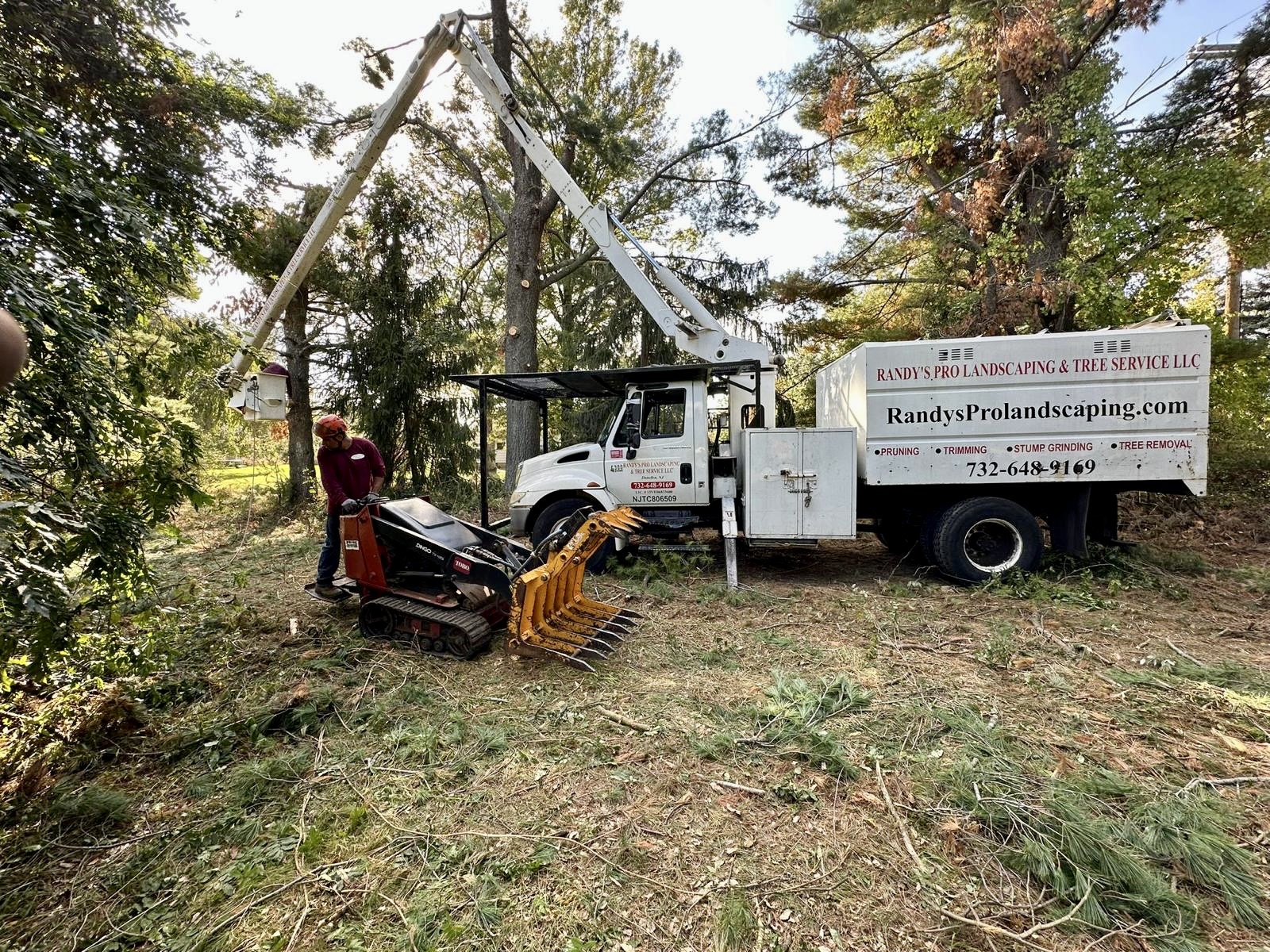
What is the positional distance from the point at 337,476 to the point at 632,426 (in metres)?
3.12

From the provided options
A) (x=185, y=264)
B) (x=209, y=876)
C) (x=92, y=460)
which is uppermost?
(x=185, y=264)

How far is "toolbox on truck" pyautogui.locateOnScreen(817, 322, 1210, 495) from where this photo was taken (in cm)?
530

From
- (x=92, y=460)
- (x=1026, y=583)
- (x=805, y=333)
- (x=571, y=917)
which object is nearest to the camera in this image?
(x=571, y=917)

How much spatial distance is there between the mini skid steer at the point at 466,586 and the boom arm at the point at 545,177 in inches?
133

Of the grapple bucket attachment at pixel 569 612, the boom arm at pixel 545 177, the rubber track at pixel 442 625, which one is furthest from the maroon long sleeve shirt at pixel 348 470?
the boom arm at pixel 545 177

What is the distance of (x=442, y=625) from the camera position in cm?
408

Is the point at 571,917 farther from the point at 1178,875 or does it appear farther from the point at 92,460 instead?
the point at 92,460

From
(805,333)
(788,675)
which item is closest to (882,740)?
(788,675)

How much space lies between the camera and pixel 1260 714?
306 cm

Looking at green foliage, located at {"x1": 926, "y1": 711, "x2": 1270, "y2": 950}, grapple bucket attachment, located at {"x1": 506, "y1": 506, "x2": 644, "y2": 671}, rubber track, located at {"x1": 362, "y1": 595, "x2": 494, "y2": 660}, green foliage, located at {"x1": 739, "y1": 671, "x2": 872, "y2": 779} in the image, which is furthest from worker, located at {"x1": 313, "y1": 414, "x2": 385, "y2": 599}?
green foliage, located at {"x1": 926, "y1": 711, "x2": 1270, "y2": 950}

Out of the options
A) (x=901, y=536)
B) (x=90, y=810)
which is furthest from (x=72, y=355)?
(x=901, y=536)

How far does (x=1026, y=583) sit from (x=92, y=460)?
7232 mm

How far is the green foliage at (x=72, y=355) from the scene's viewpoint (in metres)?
1.94

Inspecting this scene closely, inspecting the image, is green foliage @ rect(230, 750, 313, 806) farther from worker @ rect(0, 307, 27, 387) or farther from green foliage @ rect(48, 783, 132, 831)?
worker @ rect(0, 307, 27, 387)
